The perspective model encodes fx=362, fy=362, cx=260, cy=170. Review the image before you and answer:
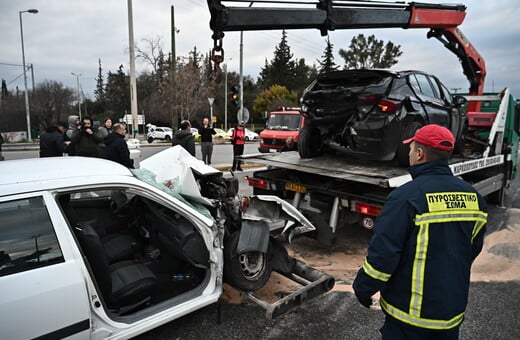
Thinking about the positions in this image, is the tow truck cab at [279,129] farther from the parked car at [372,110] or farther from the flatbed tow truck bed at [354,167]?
the parked car at [372,110]

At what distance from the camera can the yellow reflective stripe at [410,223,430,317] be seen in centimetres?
182

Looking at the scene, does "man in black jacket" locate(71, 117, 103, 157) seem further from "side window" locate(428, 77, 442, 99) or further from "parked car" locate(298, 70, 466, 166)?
"side window" locate(428, 77, 442, 99)

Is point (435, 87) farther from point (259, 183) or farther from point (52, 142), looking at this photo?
point (52, 142)

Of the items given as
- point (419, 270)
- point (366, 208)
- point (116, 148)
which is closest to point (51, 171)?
point (419, 270)

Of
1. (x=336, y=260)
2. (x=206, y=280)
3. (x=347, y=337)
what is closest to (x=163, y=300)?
(x=206, y=280)

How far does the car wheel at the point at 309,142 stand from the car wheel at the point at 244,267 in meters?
3.01

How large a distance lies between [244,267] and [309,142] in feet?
10.7

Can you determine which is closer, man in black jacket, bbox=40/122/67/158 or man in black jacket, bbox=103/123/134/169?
man in black jacket, bbox=103/123/134/169

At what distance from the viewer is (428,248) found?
1.83 m

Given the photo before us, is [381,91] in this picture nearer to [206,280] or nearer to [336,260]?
[336,260]

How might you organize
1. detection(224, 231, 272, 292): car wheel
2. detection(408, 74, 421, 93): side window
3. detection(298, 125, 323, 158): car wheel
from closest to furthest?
detection(224, 231, 272, 292): car wheel
detection(408, 74, 421, 93): side window
detection(298, 125, 323, 158): car wheel

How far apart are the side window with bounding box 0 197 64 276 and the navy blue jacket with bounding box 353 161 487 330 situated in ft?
6.34

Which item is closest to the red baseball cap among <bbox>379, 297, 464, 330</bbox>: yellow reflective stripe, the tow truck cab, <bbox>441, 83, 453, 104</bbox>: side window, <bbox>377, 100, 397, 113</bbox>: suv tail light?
<bbox>379, 297, 464, 330</bbox>: yellow reflective stripe

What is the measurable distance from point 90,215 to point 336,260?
9.97 ft
